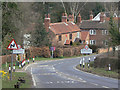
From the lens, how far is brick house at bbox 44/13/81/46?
55287 mm

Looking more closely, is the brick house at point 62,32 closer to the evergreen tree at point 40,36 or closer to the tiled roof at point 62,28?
Answer: the tiled roof at point 62,28

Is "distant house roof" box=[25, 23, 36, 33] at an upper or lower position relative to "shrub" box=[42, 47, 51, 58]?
upper

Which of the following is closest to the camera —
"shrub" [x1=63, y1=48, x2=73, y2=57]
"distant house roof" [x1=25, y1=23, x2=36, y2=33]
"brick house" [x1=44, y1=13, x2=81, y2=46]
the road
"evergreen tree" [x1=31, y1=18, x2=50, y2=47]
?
the road

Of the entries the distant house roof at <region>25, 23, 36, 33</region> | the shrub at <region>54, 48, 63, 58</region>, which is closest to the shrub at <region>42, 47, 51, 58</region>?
the shrub at <region>54, 48, 63, 58</region>

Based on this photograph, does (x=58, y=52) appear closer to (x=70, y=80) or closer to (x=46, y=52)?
(x=46, y=52)

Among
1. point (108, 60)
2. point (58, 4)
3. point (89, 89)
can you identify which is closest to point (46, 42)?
point (108, 60)

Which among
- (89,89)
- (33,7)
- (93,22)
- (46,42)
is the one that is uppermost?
(33,7)

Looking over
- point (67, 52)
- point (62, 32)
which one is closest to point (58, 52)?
point (67, 52)

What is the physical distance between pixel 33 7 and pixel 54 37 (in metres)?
24.4

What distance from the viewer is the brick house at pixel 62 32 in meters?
55.3

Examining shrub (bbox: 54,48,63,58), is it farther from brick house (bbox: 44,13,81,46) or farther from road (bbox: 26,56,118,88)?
road (bbox: 26,56,118,88)

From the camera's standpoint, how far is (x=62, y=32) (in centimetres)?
5881

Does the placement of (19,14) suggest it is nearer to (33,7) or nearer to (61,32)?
(61,32)

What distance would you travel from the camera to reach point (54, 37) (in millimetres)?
54969
